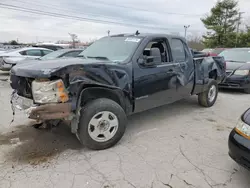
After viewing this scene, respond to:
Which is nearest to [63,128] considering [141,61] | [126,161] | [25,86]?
[25,86]

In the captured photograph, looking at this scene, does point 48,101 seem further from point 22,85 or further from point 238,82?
point 238,82

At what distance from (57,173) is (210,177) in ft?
6.49

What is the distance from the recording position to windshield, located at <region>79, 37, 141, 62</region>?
3977 millimetres

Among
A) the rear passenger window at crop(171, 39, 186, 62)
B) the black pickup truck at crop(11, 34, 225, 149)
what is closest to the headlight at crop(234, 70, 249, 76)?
the black pickup truck at crop(11, 34, 225, 149)

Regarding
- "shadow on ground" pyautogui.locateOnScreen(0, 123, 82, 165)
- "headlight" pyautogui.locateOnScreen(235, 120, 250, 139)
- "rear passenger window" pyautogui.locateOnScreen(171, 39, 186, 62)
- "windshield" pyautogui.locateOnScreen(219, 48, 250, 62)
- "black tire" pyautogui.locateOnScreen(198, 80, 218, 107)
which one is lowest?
"shadow on ground" pyautogui.locateOnScreen(0, 123, 82, 165)

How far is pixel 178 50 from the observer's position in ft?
16.1

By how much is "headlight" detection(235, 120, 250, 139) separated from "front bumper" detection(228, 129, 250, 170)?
0.04 metres

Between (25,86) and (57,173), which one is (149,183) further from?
(25,86)

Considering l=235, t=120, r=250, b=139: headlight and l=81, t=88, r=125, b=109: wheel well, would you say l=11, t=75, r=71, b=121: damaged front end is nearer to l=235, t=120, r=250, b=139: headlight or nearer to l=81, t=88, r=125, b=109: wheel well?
l=81, t=88, r=125, b=109: wheel well

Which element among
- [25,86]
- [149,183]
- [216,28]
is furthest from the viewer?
[216,28]

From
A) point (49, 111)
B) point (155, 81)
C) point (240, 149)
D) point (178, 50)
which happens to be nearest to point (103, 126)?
point (49, 111)

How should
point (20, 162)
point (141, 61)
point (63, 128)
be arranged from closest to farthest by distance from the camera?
1. point (20, 162)
2. point (141, 61)
3. point (63, 128)

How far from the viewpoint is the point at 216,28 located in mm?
27828

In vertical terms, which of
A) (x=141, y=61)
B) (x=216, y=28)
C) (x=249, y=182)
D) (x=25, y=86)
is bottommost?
(x=249, y=182)
